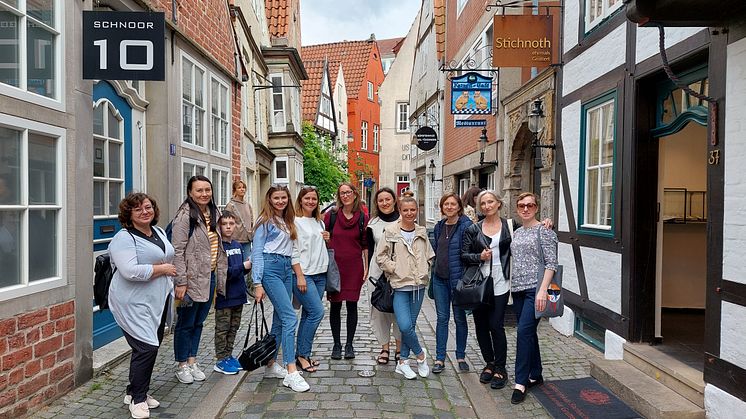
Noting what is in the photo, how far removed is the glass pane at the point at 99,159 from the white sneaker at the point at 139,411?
249 centimetres

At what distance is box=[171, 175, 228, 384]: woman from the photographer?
4.65 metres

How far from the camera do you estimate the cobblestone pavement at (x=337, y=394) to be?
438 cm

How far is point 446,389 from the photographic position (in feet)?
16.3

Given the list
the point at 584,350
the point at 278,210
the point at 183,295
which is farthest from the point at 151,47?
the point at 584,350

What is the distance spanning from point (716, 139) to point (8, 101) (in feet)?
15.6

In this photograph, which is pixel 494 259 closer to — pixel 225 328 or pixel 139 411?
pixel 225 328

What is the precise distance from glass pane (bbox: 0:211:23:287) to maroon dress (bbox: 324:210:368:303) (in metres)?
2.48

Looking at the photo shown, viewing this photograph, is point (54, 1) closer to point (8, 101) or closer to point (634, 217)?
point (8, 101)

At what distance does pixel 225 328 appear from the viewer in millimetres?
5258

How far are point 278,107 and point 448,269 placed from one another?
14.4m

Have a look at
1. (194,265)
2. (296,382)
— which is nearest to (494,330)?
(296,382)

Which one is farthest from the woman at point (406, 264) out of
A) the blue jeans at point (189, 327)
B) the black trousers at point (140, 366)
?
the black trousers at point (140, 366)

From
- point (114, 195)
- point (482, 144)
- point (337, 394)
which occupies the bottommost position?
point (337, 394)

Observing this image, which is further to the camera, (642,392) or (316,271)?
(316,271)
